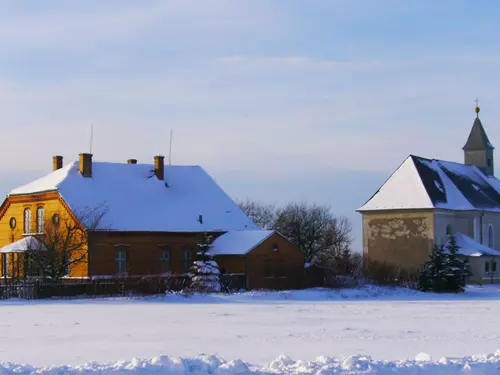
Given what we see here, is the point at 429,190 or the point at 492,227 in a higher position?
the point at 429,190

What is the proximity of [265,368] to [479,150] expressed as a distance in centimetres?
6071

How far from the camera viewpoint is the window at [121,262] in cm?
4822

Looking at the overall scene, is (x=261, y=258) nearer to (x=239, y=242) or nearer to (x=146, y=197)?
(x=239, y=242)

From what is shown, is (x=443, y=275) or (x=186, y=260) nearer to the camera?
(x=443, y=275)

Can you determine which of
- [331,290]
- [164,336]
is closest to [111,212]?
[331,290]

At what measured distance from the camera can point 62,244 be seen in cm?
4541

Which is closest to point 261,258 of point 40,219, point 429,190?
point 40,219

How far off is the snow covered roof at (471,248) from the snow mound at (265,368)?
4563 cm

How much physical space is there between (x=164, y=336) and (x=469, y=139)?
56.0 m

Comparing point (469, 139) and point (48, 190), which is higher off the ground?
point (469, 139)

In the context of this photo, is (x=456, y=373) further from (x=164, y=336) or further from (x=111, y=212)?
(x=111, y=212)

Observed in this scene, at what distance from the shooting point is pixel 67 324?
25.2 m

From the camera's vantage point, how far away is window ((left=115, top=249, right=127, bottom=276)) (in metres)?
48.2

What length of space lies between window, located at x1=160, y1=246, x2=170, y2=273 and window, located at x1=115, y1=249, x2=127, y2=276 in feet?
8.20
